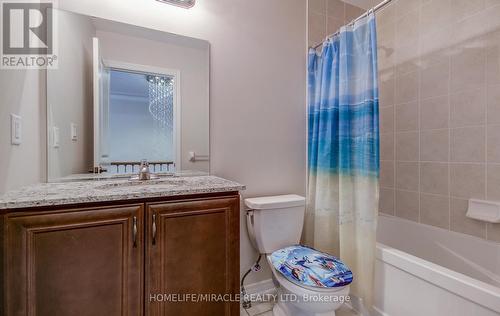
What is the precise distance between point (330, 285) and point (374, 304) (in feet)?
1.94

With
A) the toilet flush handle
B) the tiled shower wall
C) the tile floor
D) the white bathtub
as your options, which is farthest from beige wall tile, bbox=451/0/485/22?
the tile floor

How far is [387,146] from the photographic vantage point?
7.27 ft

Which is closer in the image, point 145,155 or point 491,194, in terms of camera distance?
point 145,155

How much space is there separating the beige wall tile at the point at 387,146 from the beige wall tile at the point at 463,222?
597 millimetres

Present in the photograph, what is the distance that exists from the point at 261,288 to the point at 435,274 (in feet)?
3.70

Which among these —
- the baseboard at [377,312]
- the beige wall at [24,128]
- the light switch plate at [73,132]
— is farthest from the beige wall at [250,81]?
the baseboard at [377,312]

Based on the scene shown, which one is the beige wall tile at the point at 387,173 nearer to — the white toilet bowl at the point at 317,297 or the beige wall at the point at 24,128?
the white toilet bowl at the point at 317,297

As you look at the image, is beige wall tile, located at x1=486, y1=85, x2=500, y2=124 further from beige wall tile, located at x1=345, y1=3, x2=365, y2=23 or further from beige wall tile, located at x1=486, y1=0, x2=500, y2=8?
beige wall tile, located at x1=345, y1=3, x2=365, y2=23

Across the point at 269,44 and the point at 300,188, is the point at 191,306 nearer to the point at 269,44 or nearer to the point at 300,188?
the point at 300,188

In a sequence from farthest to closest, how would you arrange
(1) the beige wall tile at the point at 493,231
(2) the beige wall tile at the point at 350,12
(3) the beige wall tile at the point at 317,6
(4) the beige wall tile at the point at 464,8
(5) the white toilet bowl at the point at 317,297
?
(2) the beige wall tile at the point at 350,12, (3) the beige wall tile at the point at 317,6, (4) the beige wall tile at the point at 464,8, (1) the beige wall tile at the point at 493,231, (5) the white toilet bowl at the point at 317,297

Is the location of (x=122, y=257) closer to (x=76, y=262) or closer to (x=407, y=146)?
(x=76, y=262)

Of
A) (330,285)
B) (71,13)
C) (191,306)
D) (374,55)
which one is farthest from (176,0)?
(330,285)

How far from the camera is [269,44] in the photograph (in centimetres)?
180

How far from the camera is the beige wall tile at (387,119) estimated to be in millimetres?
2182
